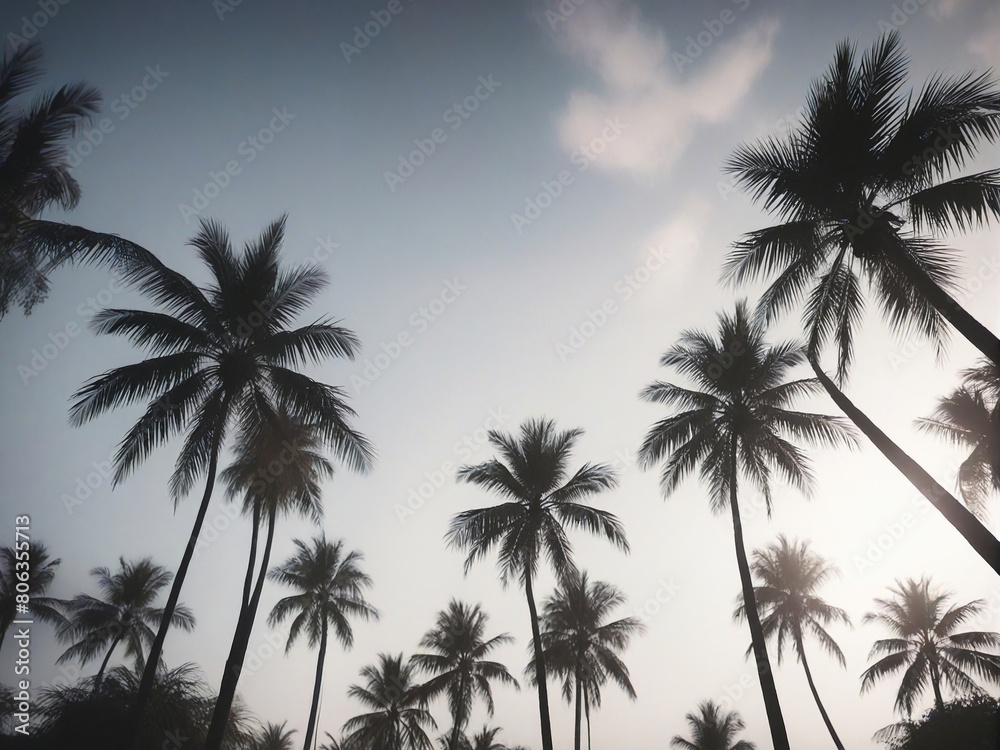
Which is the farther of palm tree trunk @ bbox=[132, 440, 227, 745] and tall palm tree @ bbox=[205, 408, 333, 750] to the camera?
tall palm tree @ bbox=[205, 408, 333, 750]

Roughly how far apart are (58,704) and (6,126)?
1549cm

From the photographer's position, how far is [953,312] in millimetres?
9289

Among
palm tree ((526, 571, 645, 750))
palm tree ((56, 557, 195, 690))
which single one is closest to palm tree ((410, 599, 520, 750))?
palm tree ((526, 571, 645, 750))

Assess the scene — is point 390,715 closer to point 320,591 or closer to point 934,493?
point 320,591

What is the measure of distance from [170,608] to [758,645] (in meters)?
16.1

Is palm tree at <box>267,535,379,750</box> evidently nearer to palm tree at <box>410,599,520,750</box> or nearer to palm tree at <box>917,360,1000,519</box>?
palm tree at <box>410,599,520,750</box>

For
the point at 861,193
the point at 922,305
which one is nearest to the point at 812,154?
the point at 861,193

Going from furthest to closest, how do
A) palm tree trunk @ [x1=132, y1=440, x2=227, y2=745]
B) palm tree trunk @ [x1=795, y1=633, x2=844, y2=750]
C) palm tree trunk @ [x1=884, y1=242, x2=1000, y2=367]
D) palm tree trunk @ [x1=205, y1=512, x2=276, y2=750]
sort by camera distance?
palm tree trunk @ [x1=795, y1=633, x2=844, y2=750] → palm tree trunk @ [x1=205, y1=512, x2=276, y2=750] → palm tree trunk @ [x1=132, y1=440, x2=227, y2=745] → palm tree trunk @ [x1=884, y1=242, x2=1000, y2=367]

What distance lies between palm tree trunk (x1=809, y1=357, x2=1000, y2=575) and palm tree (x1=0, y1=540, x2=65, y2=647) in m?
40.8

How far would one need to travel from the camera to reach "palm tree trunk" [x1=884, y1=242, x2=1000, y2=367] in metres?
8.84

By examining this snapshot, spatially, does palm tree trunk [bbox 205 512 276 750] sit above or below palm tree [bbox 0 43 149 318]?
below

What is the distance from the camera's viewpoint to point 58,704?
49.1ft

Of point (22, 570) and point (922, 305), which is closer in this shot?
point (922, 305)

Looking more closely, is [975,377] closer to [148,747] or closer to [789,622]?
[789,622]
